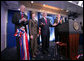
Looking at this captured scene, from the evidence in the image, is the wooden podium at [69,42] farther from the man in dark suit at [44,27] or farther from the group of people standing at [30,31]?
the man in dark suit at [44,27]

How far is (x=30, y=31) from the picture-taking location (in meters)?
1.49

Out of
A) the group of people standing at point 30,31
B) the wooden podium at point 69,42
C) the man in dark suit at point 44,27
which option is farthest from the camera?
the man in dark suit at point 44,27

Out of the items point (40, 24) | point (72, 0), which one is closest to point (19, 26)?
point (40, 24)

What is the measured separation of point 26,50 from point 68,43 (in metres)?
1.01

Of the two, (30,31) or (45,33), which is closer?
(30,31)

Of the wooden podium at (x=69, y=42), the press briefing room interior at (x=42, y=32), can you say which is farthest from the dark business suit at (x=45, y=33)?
the wooden podium at (x=69, y=42)

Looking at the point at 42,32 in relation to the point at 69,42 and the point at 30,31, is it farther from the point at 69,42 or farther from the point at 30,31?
the point at 69,42

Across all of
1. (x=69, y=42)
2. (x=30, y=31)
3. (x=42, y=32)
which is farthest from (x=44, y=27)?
(x=69, y=42)

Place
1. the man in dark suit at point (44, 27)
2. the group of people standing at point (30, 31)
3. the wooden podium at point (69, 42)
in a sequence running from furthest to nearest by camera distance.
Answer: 1. the man in dark suit at point (44, 27)
2. the wooden podium at point (69, 42)
3. the group of people standing at point (30, 31)

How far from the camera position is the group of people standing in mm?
1171

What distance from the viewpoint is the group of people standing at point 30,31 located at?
117 cm

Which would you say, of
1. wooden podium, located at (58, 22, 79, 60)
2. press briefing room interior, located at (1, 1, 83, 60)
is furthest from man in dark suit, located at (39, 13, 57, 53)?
wooden podium, located at (58, 22, 79, 60)

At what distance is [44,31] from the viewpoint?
175 cm

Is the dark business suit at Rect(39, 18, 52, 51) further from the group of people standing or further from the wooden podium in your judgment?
the wooden podium
